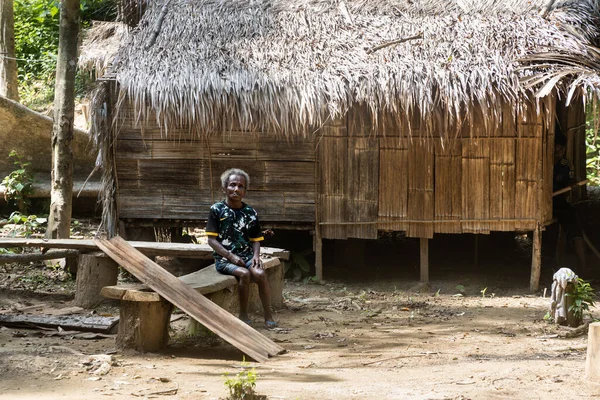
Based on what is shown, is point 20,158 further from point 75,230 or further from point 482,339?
point 482,339

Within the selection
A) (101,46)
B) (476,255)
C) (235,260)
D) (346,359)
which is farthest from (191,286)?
(101,46)

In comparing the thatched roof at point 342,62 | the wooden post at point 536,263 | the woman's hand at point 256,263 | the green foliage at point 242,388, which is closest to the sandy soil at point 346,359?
the green foliage at point 242,388

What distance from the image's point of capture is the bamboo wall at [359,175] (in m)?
9.01

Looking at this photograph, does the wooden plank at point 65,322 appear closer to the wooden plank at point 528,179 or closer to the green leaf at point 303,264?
the green leaf at point 303,264

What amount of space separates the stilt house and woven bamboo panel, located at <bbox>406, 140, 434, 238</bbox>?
0.01 m

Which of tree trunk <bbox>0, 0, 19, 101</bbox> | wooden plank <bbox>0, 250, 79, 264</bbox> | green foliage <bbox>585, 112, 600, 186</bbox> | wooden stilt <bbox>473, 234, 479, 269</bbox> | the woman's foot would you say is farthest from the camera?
green foliage <bbox>585, 112, 600, 186</bbox>

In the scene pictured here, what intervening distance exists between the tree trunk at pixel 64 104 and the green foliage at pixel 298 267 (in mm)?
2901

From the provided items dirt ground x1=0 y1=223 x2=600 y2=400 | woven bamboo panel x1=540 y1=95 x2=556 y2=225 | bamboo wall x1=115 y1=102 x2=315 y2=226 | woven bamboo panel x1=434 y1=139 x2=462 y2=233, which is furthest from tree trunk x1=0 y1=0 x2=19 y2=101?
woven bamboo panel x1=540 y1=95 x2=556 y2=225

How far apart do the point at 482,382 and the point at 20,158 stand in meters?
8.97

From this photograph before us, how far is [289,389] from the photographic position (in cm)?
458

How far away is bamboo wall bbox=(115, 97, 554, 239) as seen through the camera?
29.6 feet

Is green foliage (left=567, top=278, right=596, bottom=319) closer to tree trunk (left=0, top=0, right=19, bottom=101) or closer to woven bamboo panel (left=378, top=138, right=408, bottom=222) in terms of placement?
woven bamboo panel (left=378, top=138, right=408, bottom=222)

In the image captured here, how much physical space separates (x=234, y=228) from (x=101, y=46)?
5415 millimetres

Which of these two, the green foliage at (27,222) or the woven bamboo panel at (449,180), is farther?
the green foliage at (27,222)
